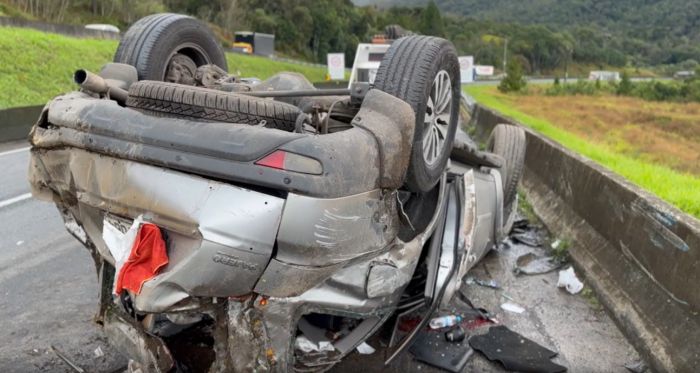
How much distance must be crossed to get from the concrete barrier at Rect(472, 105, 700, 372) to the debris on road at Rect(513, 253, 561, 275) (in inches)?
7.8

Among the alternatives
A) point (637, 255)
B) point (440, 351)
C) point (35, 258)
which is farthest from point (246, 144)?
point (35, 258)

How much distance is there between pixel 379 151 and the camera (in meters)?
2.67

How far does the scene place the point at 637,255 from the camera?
4238mm

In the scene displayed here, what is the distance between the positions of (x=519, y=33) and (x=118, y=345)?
127540 mm

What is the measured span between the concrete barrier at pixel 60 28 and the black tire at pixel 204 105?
915 inches

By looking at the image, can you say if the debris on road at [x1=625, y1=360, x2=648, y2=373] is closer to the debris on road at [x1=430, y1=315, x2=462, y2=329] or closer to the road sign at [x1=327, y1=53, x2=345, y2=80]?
the debris on road at [x1=430, y1=315, x2=462, y2=329]

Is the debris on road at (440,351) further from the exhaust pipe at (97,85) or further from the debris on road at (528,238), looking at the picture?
the debris on road at (528,238)

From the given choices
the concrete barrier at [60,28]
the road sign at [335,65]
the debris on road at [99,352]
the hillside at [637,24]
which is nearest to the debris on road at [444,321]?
the debris on road at [99,352]

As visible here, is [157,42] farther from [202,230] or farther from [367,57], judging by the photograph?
[367,57]

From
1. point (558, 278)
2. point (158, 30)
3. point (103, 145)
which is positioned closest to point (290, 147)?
point (103, 145)

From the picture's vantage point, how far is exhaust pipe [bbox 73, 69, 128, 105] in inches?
120

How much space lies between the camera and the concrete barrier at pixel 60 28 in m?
23.0

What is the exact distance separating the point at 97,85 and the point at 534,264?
383cm

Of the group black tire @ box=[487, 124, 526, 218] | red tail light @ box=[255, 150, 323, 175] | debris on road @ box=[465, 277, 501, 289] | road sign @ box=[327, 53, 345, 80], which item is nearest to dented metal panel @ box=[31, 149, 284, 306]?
red tail light @ box=[255, 150, 323, 175]
